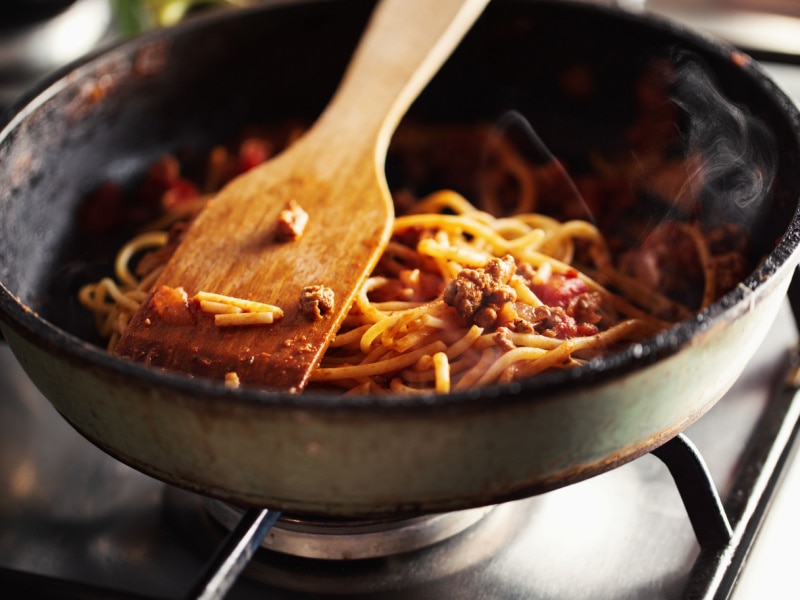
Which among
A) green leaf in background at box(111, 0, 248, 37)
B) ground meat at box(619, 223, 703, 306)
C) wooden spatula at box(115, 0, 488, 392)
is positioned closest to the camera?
wooden spatula at box(115, 0, 488, 392)

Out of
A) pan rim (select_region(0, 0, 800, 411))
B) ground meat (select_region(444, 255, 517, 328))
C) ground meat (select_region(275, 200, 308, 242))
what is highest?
pan rim (select_region(0, 0, 800, 411))

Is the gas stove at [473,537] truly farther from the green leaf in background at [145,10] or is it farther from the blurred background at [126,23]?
the green leaf in background at [145,10]

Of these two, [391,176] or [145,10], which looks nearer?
[391,176]

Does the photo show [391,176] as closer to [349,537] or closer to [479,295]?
[479,295]

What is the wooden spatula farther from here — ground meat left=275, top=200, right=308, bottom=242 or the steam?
the steam

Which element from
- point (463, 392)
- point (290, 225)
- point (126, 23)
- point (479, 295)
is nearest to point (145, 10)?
point (126, 23)

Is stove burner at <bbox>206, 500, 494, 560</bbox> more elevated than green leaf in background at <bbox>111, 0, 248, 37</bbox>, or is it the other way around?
green leaf in background at <bbox>111, 0, 248, 37</bbox>

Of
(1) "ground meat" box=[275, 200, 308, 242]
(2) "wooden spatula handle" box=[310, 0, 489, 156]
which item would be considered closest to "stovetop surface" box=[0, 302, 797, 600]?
(1) "ground meat" box=[275, 200, 308, 242]

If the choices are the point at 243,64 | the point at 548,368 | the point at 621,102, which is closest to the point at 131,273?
the point at 243,64
